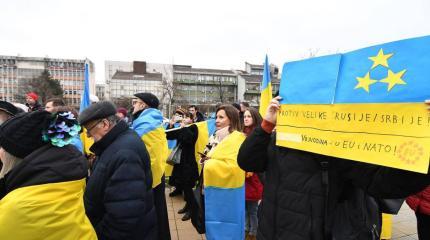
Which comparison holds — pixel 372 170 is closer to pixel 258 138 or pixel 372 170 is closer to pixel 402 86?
pixel 402 86

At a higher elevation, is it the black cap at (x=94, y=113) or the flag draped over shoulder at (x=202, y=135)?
the black cap at (x=94, y=113)

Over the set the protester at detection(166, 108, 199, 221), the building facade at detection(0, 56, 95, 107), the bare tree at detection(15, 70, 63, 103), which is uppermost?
the building facade at detection(0, 56, 95, 107)

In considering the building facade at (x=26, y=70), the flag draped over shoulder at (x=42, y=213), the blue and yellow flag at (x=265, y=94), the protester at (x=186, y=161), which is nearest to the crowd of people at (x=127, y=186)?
the flag draped over shoulder at (x=42, y=213)

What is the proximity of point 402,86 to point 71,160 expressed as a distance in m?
1.76

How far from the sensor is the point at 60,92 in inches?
2405

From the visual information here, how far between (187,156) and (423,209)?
3.58 metres

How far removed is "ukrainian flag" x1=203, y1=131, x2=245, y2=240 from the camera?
3.20 meters

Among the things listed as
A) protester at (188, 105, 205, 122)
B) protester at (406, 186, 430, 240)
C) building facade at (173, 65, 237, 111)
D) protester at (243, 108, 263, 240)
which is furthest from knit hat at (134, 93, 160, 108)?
building facade at (173, 65, 237, 111)

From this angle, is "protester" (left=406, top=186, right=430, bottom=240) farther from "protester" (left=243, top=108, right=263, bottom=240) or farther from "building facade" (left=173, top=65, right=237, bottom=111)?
"building facade" (left=173, top=65, right=237, bottom=111)

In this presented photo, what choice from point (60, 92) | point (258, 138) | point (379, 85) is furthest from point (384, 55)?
point (60, 92)

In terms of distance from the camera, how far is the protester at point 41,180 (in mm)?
1456

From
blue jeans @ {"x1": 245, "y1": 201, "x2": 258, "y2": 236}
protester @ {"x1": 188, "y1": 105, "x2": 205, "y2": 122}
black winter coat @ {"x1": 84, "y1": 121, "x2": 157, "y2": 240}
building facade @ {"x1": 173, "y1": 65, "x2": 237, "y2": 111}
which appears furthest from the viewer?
building facade @ {"x1": 173, "y1": 65, "x2": 237, "y2": 111}

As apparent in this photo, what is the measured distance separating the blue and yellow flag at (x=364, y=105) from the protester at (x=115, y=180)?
3.51 ft

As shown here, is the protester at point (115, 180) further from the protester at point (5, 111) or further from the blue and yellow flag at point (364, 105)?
the protester at point (5, 111)
